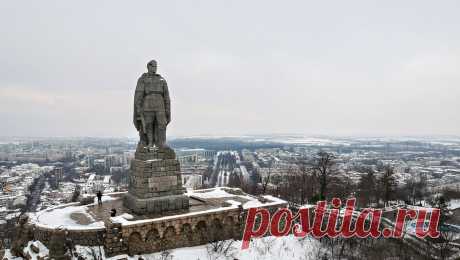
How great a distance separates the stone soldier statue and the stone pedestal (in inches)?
26.9

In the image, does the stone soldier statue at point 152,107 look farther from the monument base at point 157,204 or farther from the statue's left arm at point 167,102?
the monument base at point 157,204

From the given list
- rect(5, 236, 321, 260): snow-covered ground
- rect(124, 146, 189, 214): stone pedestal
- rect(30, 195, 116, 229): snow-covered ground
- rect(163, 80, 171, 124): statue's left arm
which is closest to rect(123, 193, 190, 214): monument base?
rect(124, 146, 189, 214): stone pedestal

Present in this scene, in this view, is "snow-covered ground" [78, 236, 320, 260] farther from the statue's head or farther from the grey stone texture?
the statue's head

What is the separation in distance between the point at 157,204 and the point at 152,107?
15.8 feet

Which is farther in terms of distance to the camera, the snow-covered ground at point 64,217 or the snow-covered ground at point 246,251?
the snow-covered ground at point 64,217

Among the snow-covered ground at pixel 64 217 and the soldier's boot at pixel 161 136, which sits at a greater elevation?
the soldier's boot at pixel 161 136

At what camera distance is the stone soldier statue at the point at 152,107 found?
18.8m

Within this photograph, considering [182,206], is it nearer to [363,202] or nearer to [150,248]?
[150,248]

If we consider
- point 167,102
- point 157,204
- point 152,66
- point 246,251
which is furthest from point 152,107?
→ point 246,251

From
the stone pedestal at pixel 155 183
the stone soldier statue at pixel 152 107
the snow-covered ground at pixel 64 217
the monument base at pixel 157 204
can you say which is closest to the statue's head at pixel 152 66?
the stone soldier statue at pixel 152 107

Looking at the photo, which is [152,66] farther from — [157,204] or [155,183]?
[157,204]

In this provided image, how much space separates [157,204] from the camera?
59.4 feet

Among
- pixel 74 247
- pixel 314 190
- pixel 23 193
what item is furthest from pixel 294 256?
pixel 23 193

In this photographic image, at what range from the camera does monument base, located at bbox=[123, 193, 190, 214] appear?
17.8 m
